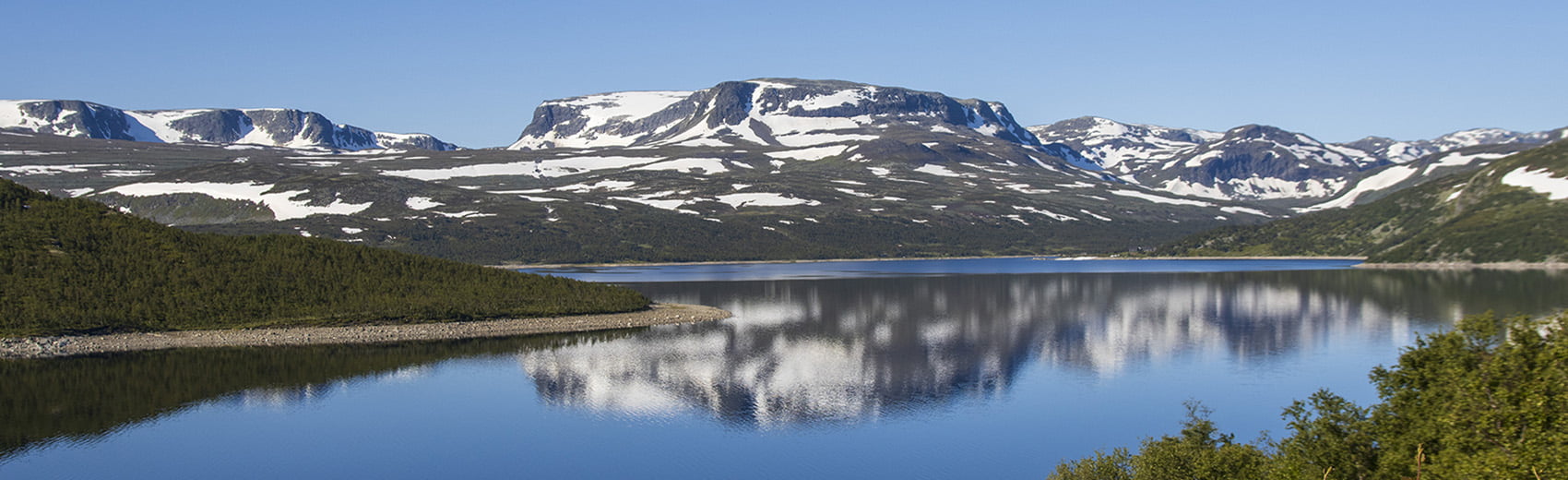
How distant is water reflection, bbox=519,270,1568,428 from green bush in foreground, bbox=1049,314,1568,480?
29071 millimetres

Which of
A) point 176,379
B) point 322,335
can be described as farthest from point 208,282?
point 176,379

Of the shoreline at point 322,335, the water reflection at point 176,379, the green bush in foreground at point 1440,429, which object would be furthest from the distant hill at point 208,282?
the green bush in foreground at point 1440,429

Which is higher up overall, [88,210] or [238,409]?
[88,210]

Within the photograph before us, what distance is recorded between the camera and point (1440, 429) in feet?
122

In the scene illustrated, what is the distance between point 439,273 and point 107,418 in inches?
2175

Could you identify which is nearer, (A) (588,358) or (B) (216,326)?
(A) (588,358)

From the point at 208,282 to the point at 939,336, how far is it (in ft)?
216

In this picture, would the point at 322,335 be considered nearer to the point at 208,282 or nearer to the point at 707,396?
the point at 208,282

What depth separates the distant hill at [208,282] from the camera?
99875 mm

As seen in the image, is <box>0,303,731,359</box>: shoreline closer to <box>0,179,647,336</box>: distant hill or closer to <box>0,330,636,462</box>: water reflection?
<box>0,179,647,336</box>: distant hill

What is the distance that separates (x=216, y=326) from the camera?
336 feet

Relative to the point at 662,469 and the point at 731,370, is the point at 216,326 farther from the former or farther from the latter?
the point at 662,469

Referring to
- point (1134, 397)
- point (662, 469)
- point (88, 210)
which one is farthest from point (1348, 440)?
point (88, 210)

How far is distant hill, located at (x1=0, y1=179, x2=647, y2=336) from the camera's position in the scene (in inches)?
3932
